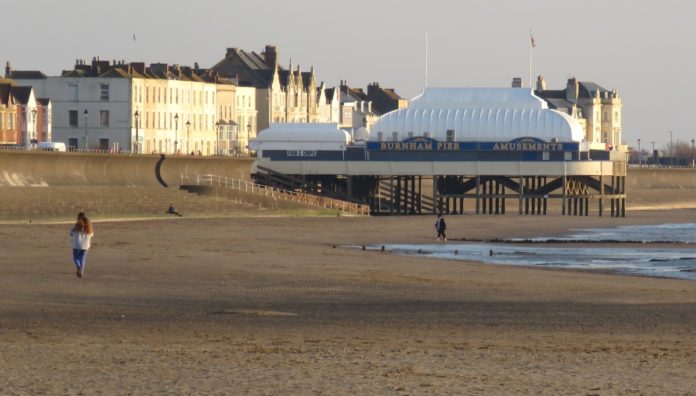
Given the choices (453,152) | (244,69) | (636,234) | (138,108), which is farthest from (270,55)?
(636,234)

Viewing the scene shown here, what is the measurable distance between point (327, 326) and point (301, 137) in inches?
3429

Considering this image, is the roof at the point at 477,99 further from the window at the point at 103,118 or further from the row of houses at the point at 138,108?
the window at the point at 103,118

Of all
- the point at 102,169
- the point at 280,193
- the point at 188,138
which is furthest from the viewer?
the point at 188,138

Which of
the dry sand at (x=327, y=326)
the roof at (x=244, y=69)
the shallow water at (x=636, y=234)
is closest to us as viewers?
the dry sand at (x=327, y=326)

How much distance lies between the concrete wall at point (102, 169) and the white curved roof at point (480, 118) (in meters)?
14.6

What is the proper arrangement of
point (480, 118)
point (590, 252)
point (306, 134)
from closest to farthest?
point (590, 252) < point (306, 134) < point (480, 118)

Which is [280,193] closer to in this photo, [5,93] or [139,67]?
[5,93]

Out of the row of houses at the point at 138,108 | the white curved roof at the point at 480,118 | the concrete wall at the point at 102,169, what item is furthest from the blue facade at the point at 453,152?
the row of houses at the point at 138,108

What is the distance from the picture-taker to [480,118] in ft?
388

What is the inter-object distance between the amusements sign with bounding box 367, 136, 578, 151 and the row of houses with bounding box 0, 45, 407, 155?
1442 cm

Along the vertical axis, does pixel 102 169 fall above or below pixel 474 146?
below

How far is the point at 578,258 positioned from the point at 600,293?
1787 cm

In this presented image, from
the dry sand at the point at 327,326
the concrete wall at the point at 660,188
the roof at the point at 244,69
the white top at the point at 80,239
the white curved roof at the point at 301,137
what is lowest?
the concrete wall at the point at 660,188

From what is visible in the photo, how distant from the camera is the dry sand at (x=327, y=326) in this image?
69.4 ft
